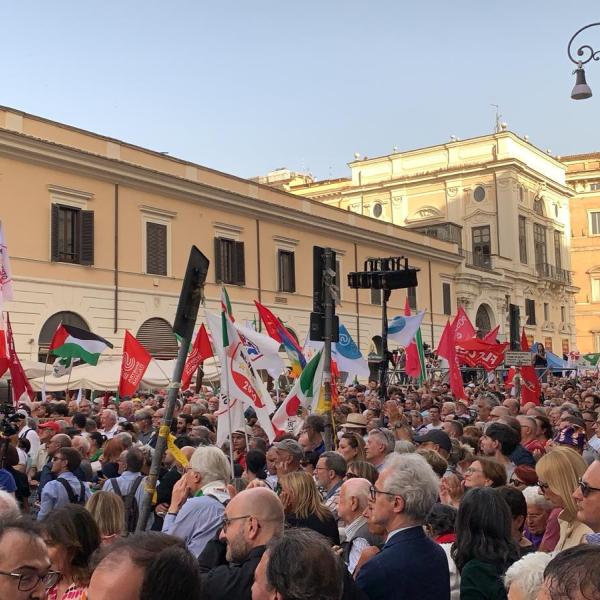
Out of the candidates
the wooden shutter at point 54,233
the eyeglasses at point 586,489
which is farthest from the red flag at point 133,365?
the eyeglasses at point 586,489

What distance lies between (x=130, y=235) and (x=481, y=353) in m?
12.9

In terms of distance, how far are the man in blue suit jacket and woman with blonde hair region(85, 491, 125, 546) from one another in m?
1.68

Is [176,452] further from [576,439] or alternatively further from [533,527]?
[576,439]

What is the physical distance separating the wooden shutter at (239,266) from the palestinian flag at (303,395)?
2026cm

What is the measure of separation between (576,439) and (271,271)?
80.1 ft

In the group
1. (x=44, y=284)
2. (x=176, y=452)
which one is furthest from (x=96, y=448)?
(x=44, y=284)

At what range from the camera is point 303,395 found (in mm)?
10516

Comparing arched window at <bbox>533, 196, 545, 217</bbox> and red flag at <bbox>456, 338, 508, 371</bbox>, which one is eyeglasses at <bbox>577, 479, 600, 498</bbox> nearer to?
red flag at <bbox>456, 338, 508, 371</bbox>

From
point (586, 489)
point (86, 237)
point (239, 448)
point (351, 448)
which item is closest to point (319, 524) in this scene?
point (586, 489)

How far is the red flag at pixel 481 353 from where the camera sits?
18562 mm

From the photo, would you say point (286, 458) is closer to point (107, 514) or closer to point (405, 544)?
point (107, 514)

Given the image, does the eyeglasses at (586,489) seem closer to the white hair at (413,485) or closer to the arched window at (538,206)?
the white hair at (413,485)

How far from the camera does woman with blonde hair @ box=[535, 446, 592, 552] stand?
4.74 metres

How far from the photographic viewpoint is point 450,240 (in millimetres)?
45906
